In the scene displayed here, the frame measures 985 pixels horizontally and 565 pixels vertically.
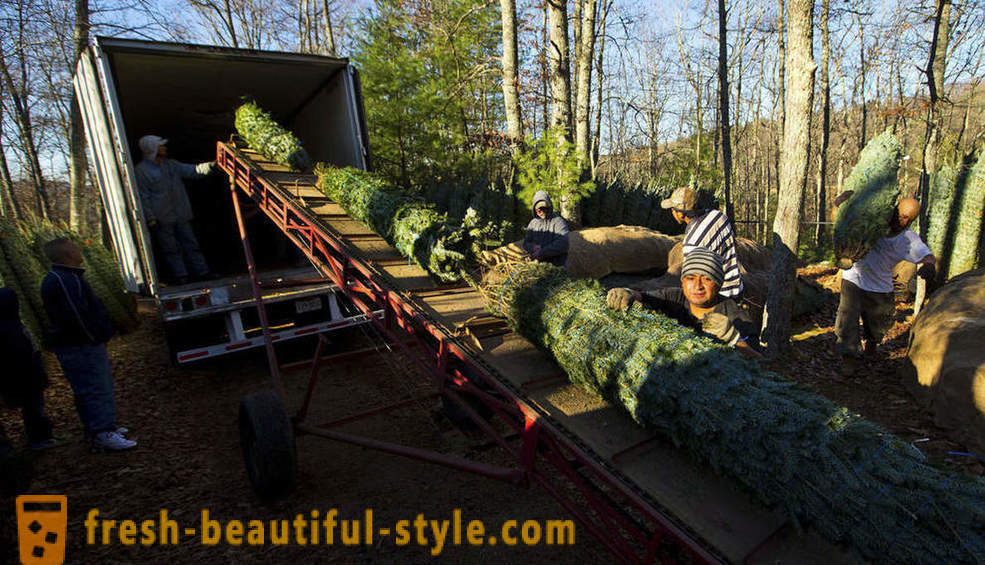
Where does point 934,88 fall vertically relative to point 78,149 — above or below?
below

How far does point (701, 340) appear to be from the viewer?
2.15m

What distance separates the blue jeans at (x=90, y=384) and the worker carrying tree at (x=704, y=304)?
14.7 feet

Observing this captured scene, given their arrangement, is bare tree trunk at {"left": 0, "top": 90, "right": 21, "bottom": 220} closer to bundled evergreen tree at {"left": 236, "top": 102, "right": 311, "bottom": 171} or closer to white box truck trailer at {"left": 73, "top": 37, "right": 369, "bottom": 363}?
white box truck trailer at {"left": 73, "top": 37, "right": 369, "bottom": 363}

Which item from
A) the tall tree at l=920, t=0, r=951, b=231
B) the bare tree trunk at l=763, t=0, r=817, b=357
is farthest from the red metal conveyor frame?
the tall tree at l=920, t=0, r=951, b=231

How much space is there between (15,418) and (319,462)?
11.2 ft

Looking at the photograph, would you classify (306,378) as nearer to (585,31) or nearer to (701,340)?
(701,340)

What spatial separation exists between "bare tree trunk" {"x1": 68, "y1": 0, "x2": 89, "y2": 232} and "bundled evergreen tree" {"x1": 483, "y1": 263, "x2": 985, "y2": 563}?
46.0 ft

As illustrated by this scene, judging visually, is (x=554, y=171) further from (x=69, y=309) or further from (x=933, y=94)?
(x=69, y=309)

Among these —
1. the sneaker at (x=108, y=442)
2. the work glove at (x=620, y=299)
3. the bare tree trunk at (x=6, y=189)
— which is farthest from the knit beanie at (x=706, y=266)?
the bare tree trunk at (x=6, y=189)

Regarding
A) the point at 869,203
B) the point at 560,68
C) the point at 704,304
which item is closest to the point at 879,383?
the point at 869,203

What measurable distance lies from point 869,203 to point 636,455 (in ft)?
14.8

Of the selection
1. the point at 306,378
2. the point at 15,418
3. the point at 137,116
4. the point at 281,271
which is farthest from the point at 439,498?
the point at 137,116

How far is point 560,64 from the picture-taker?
8.23 metres

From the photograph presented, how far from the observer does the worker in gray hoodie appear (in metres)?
4.80
